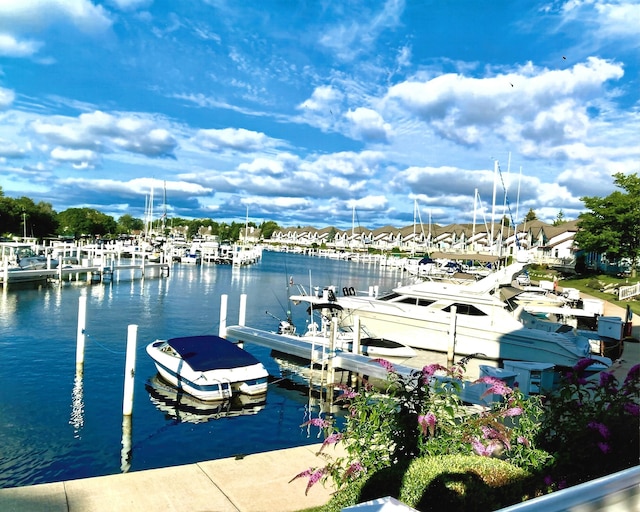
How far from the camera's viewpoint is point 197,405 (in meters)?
15.9

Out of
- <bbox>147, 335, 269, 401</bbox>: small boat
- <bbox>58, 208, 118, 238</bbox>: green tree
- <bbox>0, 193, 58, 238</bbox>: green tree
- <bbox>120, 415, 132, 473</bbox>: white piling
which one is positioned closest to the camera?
<bbox>120, 415, 132, 473</bbox>: white piling

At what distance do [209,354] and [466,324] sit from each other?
38.6ft

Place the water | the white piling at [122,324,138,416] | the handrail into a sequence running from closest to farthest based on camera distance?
the handrail < the water < the white piling at [122,324,138,416]

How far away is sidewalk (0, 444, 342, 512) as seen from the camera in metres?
7.35

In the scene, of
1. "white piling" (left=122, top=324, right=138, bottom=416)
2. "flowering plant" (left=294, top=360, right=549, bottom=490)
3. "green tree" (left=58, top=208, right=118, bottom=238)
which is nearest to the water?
"white piling" (left=122, top=324, right=138, bottom=416)

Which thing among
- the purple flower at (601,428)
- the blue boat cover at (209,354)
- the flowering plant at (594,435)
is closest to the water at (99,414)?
the blue boat cover at (209,354)

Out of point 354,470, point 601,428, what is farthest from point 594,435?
point 354,470

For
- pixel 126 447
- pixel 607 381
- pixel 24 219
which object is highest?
pixel 24 219

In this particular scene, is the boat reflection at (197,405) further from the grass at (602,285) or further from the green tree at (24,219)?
the green tree at (24,219)

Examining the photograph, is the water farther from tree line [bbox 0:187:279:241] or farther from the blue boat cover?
tree line [bbox 0:187:279:241]

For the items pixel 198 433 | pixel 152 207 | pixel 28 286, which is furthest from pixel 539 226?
pixel 198 433

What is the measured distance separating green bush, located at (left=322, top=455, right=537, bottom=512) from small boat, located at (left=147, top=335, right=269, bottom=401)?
11.1 meters

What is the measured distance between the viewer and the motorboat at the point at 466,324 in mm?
20125

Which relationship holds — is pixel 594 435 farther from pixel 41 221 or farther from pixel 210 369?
pixel 41 221
